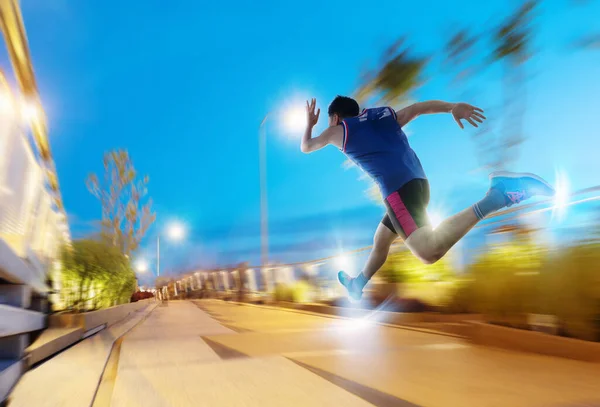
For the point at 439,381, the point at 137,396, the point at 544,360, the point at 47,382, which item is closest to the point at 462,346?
the point at 544,360

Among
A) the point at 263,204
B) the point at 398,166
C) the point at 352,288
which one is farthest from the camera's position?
the point at 263,204

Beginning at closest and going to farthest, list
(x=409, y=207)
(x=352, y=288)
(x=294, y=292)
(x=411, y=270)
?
(x=409, y=207), (x=352, y=288), (x=411, y=270), (x=294, y=292)

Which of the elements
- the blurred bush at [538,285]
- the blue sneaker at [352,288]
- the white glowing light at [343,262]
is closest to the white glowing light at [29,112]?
the blue sneaker at [352,288]

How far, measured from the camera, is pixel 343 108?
5094mm

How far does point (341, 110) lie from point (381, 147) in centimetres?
62

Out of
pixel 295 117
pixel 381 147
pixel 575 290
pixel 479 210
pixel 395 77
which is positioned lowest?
pixel 575 290

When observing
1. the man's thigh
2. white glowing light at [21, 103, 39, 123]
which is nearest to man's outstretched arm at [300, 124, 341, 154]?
the man's thigh

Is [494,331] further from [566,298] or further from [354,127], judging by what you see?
[354,127]

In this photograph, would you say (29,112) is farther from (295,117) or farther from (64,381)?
(295,117)

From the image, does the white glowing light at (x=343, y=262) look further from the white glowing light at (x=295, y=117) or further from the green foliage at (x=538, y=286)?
the white glowing light at (x=295, y=117)

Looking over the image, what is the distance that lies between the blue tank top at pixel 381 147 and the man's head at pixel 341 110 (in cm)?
20

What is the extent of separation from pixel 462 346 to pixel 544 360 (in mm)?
1006

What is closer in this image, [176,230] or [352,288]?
[352,288]

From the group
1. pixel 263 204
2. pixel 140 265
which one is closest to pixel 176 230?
pixel 140 265
